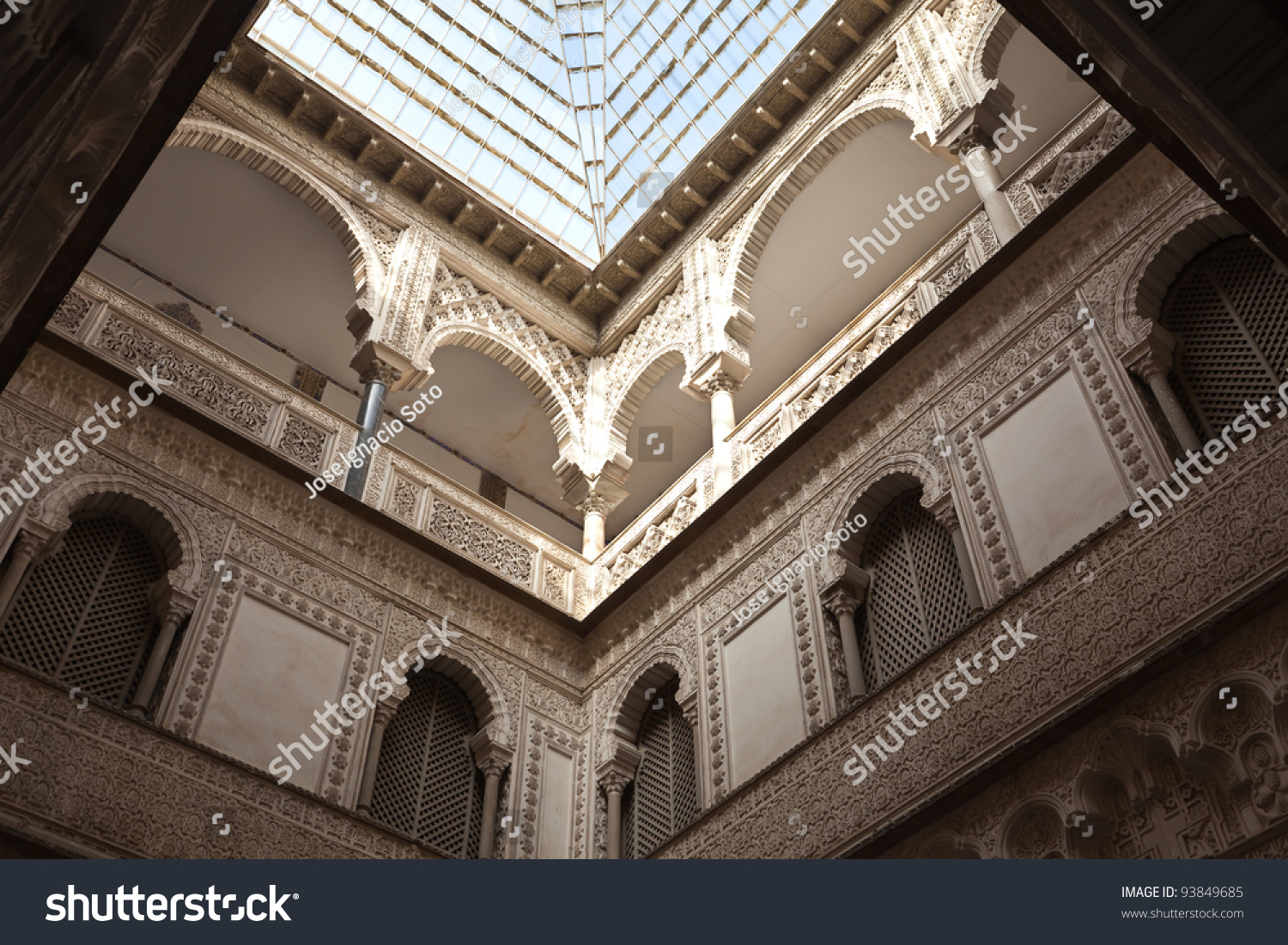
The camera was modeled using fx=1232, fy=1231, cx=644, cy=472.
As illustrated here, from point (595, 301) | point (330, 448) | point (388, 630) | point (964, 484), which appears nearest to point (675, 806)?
point (388, 630)

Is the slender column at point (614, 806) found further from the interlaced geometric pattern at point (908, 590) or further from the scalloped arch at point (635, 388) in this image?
the scalloped arch at point (635, 388)

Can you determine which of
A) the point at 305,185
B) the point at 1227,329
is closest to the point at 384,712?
the point at 305,185

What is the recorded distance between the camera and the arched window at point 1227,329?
5781mm

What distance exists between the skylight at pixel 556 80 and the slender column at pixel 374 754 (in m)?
6.01

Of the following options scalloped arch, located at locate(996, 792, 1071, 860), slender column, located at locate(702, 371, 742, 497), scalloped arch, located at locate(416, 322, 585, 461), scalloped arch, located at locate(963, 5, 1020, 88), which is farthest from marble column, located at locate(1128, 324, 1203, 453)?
scalloped arch, located at locate(416, 322, 585, 461)

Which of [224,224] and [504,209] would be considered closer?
[224,224]

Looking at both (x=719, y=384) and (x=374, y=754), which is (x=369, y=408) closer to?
(x=719, y=384)

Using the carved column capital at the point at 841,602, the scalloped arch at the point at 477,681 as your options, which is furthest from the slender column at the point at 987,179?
the scalloped arch at the point at 477,681

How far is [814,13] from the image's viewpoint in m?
10.6

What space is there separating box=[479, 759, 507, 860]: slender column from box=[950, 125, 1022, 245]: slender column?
14.7 feet

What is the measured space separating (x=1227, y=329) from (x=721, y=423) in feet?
12.4

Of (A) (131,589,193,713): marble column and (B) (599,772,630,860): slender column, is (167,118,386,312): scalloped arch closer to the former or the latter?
(A) (131,589,193,713): marble column

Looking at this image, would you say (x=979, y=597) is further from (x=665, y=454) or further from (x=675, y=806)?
(x=665, y=454)

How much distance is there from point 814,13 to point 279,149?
468 centimetres
